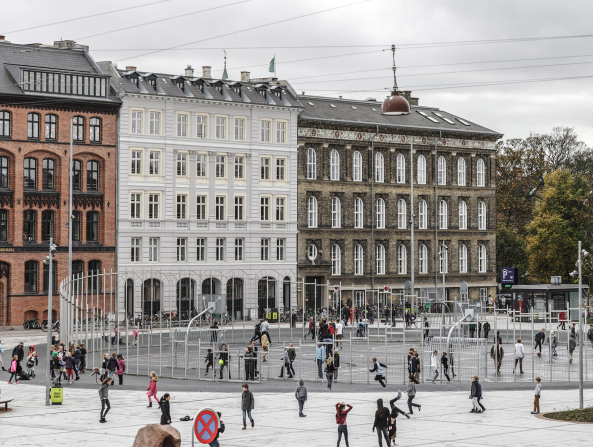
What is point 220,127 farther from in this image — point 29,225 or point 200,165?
point 29,225

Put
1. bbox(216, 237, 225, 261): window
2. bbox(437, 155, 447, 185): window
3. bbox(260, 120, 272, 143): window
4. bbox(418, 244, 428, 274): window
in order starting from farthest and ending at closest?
bbox(437, 155, 447, 185): window → bbox(418, 244, 428, 274): window → bbox(260, 120, 272, 143): window → bbox(216, 237, 225, 261): window

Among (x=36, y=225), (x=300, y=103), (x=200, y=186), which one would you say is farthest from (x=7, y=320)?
(x=300, y=103)

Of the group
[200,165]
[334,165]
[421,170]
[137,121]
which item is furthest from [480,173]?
[137,121]

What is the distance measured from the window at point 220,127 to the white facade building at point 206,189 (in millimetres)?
82

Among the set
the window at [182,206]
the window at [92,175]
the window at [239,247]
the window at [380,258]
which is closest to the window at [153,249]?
the window at [182,206]

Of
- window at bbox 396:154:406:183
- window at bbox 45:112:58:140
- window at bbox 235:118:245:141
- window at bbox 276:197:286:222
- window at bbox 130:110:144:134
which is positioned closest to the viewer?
window at bbox 45:112:58:140

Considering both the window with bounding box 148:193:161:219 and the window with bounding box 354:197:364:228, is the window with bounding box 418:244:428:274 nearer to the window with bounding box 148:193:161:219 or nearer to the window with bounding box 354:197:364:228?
the window with bounding box 354:197:364:228

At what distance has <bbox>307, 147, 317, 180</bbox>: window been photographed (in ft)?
335

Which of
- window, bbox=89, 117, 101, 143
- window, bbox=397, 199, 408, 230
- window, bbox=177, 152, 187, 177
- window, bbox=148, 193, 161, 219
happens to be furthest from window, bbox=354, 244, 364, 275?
window, bbox=89, 117, 101, 143

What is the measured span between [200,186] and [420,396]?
4991 cm

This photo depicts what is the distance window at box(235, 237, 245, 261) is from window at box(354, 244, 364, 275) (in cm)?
1300

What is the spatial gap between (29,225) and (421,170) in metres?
40.1

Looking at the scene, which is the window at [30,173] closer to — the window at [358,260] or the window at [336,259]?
the window at [336,259]

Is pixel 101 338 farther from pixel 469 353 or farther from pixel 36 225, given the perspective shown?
pixel 36 225
